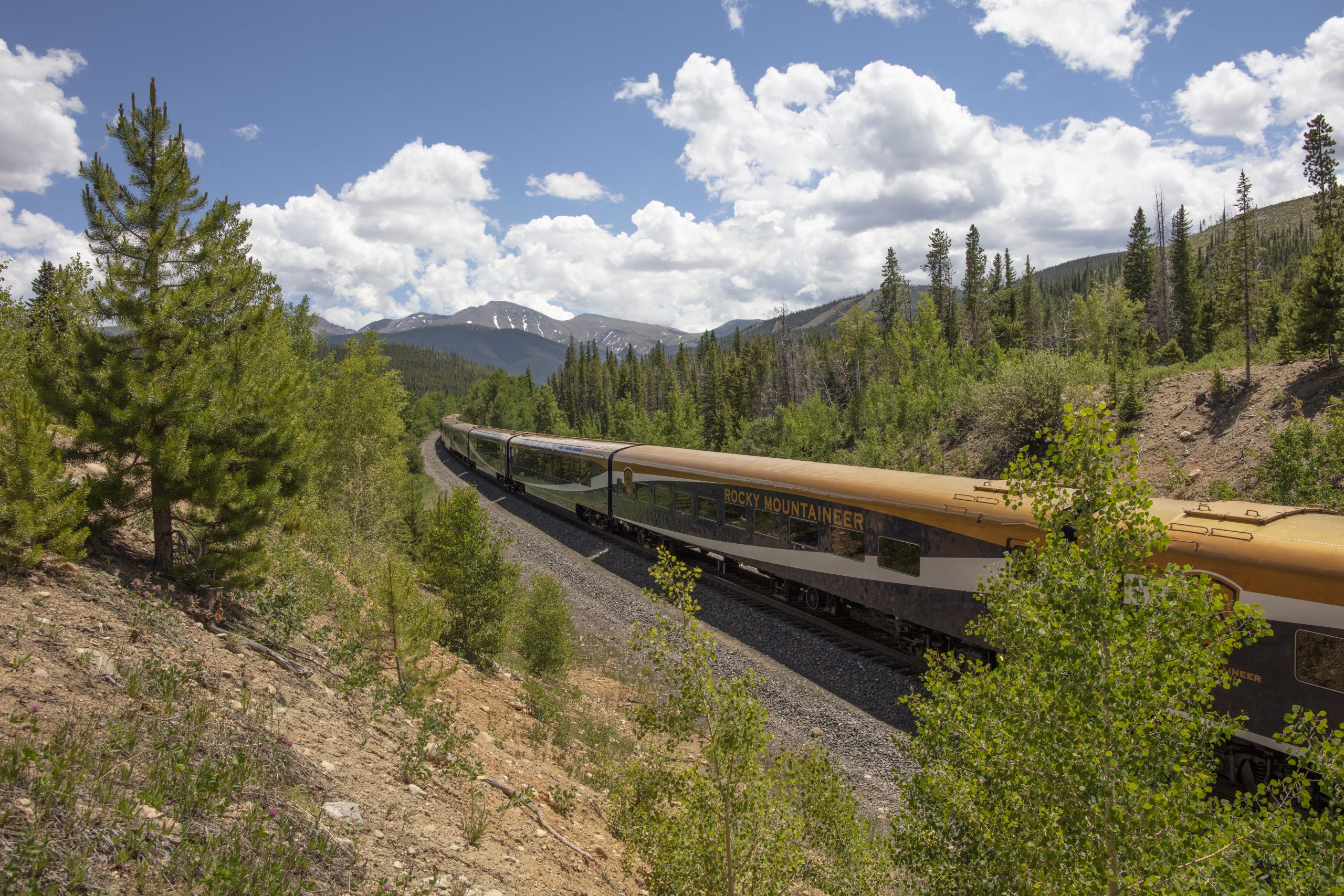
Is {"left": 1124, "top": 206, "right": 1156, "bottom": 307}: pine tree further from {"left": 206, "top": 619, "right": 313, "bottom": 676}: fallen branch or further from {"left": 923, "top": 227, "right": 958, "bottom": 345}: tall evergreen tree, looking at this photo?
{"left": 206, "top": 619, "right": 313, "bottom": 676}: fallen branch

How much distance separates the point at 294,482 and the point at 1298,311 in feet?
96.0

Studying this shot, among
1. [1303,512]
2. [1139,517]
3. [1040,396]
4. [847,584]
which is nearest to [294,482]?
[1139,517]

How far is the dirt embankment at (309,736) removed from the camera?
410 centimetres

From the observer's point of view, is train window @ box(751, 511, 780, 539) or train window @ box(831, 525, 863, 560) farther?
train window @ box(751, 511, 780, 539)

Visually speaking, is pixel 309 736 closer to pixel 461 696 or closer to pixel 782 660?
Result: pixel 461 696

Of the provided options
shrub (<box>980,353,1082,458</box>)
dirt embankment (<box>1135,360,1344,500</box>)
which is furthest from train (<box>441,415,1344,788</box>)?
shrub (<box>980,353,1082,458</box>)

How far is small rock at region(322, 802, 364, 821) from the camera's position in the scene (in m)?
4.45

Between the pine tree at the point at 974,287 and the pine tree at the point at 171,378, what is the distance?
55.8m

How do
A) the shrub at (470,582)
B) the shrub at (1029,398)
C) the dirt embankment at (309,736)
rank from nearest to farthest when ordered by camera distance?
1. the dirt embankment at (309,736)
2. the shrub at (470,582)
3. the shrub at (1029,398)

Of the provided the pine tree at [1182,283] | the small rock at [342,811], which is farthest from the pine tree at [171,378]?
the pine tree at [1182,283]

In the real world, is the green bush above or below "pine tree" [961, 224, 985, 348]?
below

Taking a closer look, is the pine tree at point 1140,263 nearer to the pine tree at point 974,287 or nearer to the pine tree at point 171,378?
the pine tree at point 974,287

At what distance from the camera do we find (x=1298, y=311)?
835 inches

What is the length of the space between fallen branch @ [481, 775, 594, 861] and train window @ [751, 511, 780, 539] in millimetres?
8473
